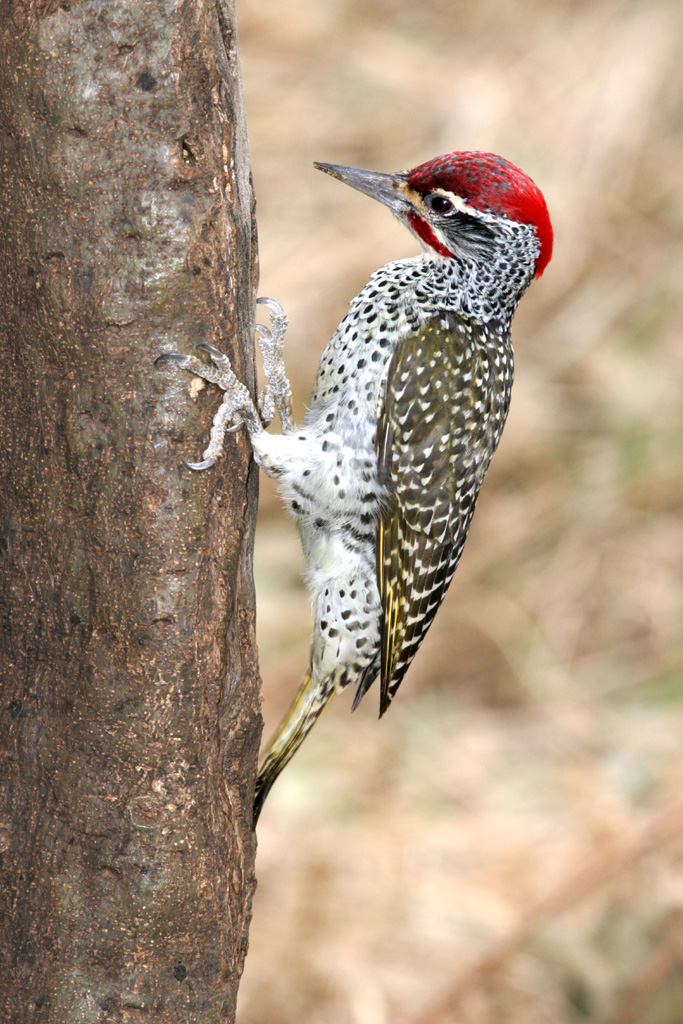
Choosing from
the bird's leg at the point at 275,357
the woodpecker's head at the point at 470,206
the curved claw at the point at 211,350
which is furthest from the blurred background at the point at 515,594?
the curved claw at the point at 211,350

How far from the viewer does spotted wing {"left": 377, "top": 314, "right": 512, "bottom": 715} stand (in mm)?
2453

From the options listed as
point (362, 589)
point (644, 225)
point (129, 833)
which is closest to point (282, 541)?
point (644, 225)

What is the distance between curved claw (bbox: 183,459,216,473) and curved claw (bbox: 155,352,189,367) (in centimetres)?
15

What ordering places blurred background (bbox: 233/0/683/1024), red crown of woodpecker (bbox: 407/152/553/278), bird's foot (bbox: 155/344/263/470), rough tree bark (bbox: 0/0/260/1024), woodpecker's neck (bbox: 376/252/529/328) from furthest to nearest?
blurred background (bbox: 233/0/683/1024) → woodpecker's neck (bbox: 376/252/529/328) → red crown of woodpecker (bbox: 407/152/553/278) → bird's foot (bbox: 155/344/263/470) → rough tree bark (bbox: 0/0/260/1024)

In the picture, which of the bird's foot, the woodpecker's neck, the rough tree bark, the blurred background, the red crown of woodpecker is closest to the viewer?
the rough tree bark

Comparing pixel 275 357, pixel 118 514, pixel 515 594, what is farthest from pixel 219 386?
pixel 515 594

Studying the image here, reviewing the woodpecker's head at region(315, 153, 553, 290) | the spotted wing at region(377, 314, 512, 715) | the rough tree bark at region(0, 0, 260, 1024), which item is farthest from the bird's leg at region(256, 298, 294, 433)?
the rough tree bark at region(0, 0, 260, 1024)

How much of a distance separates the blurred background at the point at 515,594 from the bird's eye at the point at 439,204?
2041mm

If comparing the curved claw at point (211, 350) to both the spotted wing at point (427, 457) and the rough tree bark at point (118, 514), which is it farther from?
the spotted wing at point (427, 457)

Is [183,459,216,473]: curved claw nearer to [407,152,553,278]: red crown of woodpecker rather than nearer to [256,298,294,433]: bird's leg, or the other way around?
[256,298,294,433]: bird's leg

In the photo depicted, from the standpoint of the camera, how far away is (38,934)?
183cm

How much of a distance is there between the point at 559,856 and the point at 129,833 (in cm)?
293

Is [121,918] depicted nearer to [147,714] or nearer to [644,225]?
[147,714]

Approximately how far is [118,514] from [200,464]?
150mm
